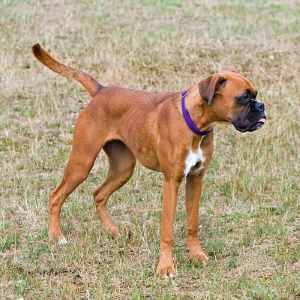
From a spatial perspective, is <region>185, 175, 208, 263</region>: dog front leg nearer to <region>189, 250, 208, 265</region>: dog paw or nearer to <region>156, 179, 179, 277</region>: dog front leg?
<region>189, 250, 208, 265</region>: dog paw

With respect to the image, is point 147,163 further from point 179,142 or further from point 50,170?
point 50,170

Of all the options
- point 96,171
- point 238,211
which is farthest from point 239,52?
point 238,211

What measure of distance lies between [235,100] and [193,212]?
1131 mm

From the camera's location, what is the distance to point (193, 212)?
7.00 meters

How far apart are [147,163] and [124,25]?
10.6 m

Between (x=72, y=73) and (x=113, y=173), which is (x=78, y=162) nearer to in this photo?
(x=113, y=173)

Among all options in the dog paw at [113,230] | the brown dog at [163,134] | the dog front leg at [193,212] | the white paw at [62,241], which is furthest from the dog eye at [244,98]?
the white paw at [62,241]

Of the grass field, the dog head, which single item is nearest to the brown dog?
the dog head

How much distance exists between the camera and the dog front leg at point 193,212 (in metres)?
6.94

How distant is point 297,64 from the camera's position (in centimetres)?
1452

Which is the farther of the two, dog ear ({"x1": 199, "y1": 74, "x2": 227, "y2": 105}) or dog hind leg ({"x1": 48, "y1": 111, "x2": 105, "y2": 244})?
dog hind leg ({"x1": 48, "y1": 111, "x2": 105, "y2": 244})

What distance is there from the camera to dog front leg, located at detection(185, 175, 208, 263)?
22.8ft

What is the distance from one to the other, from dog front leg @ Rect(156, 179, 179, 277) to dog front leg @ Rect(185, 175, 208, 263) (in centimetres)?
31

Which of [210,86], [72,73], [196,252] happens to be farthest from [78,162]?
[210,86]
